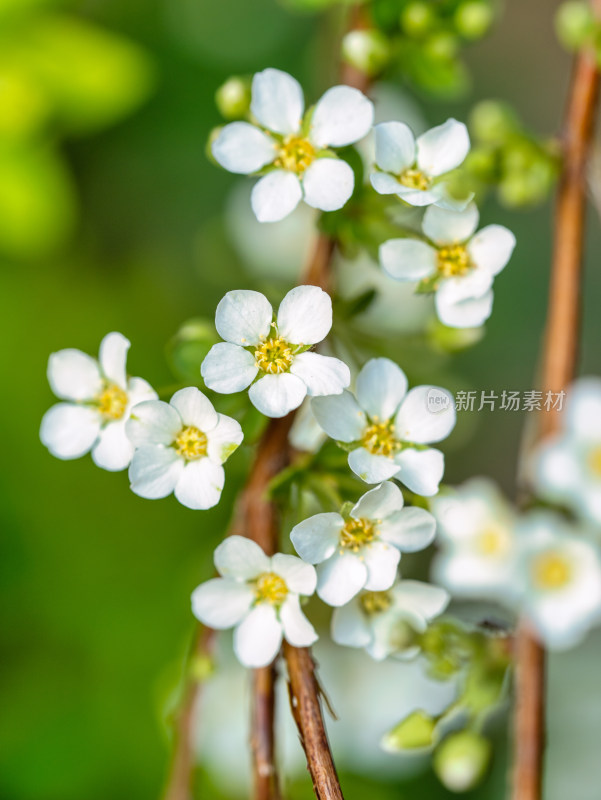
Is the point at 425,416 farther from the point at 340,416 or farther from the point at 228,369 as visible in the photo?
the point at 228,369

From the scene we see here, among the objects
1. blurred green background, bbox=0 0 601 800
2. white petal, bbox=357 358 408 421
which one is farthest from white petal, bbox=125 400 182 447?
blurred green background, bbox=0 0 601 800

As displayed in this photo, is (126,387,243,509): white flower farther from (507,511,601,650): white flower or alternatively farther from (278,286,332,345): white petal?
(507,511,601,650): white flower

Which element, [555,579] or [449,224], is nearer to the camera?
[449,224]

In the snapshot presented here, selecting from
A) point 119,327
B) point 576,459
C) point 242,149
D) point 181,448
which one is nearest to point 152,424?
point 181,448

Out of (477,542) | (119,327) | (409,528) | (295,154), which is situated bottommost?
(409,528)

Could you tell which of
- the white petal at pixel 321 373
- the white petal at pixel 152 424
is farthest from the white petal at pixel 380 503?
the white petal at pixel 152 424

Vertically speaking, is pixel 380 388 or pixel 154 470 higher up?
pixel 380 388

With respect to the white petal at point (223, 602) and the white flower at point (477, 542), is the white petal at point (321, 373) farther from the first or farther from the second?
the white flower at point (477, 542)
